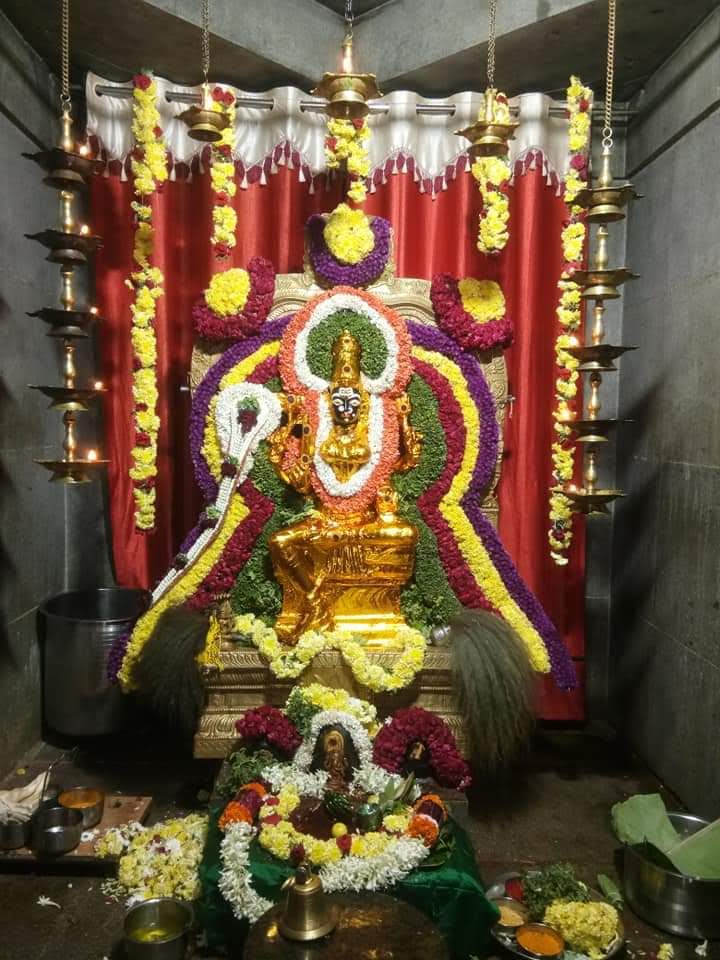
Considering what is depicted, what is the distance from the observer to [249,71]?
5055mm

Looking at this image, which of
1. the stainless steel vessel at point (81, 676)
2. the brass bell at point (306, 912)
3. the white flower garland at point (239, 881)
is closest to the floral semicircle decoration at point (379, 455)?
the stainless steel vessel at point (81, 676)

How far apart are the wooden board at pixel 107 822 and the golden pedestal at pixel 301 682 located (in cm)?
49

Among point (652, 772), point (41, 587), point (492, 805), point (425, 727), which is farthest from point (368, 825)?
point (41, 587)

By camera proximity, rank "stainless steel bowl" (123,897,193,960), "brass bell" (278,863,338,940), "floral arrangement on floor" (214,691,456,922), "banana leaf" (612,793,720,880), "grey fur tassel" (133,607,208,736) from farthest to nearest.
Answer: "grey fur tassel" (133,607,208,736)
"banana leaf" (612,793,720,880)
"floral arrangement on floor" (214,691,456,922)
"stainless steel bowl" (123,897,193,960)
"brass bell" (278,863,338,940)

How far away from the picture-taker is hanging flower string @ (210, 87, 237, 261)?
187 inches

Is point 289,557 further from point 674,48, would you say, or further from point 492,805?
point 674,48

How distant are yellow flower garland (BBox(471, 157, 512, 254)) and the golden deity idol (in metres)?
1.07

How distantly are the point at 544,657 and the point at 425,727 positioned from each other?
896 mm

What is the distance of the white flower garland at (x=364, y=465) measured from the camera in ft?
15.1

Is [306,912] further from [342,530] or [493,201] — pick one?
[493,201]

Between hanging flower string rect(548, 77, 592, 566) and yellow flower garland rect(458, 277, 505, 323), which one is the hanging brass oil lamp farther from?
hanging flower string rect(548, 77, 592, 566)

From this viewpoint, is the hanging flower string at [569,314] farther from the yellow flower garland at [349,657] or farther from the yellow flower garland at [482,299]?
the yellow flower garland at [349,657]

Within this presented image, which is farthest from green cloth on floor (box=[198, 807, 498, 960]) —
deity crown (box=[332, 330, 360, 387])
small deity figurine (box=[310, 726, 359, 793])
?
deity crown (box=[332, 330, 360, 387])

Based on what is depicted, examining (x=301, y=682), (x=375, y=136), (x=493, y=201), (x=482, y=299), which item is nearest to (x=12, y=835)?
(x=301, y=682)
